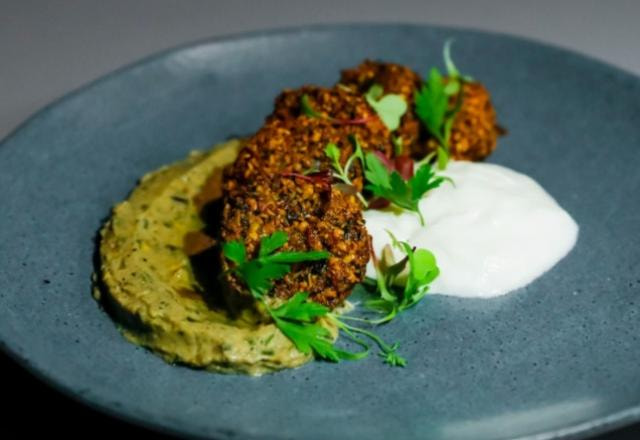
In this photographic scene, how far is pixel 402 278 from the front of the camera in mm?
5156

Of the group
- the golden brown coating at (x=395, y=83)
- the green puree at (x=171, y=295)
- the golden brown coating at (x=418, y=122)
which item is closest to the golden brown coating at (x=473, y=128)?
the golden brown coating at (x=418, y=122)

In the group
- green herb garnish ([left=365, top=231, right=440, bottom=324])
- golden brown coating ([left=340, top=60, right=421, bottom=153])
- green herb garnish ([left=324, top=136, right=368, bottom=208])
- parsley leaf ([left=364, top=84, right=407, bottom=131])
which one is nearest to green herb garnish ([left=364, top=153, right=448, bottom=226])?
green herb garnish ([left=324, top=136, right=368, bottom=208])

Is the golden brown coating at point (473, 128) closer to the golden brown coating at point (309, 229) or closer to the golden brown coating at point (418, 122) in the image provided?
the golden brown coating at point (418, 122)

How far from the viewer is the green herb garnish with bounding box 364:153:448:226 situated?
Result: 5.30 meters

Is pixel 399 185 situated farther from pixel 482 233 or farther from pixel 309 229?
pixel 309 229

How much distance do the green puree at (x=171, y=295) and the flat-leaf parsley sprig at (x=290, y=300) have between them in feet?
0.18

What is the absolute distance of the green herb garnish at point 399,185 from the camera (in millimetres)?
5297

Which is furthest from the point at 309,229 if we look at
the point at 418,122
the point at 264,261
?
the point at 418,122

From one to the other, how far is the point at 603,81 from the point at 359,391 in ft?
9.30

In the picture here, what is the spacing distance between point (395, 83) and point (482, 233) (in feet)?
3.20

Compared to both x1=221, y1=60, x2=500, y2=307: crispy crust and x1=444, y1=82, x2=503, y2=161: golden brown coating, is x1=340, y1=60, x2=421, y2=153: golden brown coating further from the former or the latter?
x1=444, y1=82, x2=503, y2=161: golden brown coating

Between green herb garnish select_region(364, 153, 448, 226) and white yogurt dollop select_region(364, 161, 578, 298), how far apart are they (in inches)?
4.1

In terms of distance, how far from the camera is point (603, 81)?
21.6ft

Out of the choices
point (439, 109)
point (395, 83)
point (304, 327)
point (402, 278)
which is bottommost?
point (402, 278)
